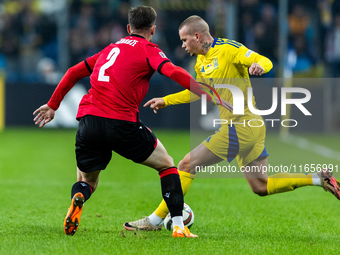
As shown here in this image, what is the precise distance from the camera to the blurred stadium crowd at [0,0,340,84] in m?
16.6

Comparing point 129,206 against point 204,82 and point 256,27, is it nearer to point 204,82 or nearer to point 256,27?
point 204,82

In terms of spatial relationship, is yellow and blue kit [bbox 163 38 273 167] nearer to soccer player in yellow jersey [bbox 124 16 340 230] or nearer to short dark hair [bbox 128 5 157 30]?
soccer player in yellow jersey [bbox 124 16 340 230]

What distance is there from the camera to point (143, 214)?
19.6ft

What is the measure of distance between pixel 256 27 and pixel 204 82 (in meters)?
11.8

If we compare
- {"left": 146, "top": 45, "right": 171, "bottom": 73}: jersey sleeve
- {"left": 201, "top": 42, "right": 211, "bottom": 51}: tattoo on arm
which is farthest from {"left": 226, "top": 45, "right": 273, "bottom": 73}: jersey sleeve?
{"left": 146, "top": 45, "right": 171, "bottom": 73}: jersey sleeve

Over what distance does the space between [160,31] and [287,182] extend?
12612 millimetres

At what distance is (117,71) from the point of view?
456 centimetres

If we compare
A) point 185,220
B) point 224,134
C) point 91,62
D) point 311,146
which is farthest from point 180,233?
point 311,146

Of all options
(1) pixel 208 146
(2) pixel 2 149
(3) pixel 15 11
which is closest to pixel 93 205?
(1) pixel 208 146

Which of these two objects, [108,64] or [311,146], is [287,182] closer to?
[108,64]

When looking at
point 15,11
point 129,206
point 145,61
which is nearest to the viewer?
point 145,61

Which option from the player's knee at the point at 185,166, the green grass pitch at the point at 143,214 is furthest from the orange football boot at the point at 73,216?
Answer: the player's knee at the point at 185,166

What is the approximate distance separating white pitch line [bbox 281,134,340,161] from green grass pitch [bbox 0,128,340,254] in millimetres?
967

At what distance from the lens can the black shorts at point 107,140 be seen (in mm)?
4520
